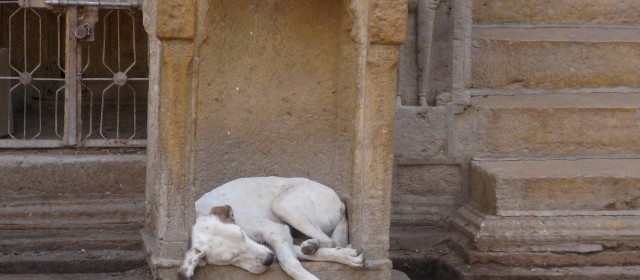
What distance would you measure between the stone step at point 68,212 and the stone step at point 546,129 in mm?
2208

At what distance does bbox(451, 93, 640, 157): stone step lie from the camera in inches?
293

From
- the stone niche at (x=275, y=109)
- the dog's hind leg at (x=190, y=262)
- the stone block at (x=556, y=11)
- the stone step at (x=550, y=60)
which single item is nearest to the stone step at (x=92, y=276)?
the stone niche at (x=275, y=109)

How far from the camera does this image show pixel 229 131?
6.47 meters

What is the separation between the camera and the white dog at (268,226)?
18.7ft

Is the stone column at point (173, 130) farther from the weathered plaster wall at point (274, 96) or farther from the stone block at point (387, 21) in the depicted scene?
the stone block at point (387, 21)

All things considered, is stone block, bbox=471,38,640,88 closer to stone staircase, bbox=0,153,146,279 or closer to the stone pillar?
stone staircase, bbox=0,153,146,279

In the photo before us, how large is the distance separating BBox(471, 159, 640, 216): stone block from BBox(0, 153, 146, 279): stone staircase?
2213 mm

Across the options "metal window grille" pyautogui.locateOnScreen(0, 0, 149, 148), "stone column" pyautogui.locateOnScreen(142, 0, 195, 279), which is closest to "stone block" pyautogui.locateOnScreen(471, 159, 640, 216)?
"stone column" pyautogui.locateOnScreen(142, 0, 195, 279)

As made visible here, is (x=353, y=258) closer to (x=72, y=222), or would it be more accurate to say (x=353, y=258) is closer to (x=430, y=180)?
(x=430, y=180)

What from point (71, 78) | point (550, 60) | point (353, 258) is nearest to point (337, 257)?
point (353, 258)

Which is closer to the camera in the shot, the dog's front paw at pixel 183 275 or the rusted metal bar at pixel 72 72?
the dog's front paw at pixel 183 275

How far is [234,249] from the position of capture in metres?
5.70

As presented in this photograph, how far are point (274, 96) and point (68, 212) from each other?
5.26ft

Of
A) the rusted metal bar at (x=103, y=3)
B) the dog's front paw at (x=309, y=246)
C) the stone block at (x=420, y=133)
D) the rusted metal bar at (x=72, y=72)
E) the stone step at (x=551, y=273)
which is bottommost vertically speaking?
the stone step at (x=551, y=273)
